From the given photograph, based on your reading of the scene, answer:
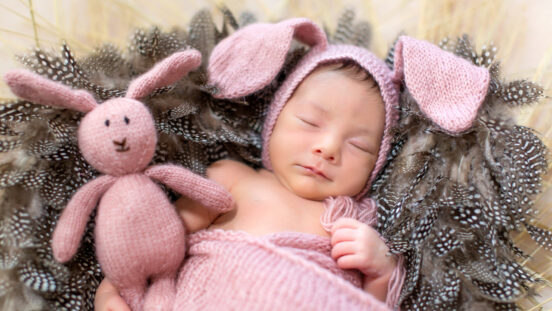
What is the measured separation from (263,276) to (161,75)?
47cm

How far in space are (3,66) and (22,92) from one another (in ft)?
1.68

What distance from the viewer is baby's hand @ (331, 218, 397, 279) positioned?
1086 millimetres

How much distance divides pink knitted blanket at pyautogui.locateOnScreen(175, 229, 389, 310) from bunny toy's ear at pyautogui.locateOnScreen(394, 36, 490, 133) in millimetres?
399

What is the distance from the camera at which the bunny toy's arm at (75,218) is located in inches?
36.6

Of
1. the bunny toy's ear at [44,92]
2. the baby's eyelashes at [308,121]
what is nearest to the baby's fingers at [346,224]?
the baby's eyelashes at [308,121]

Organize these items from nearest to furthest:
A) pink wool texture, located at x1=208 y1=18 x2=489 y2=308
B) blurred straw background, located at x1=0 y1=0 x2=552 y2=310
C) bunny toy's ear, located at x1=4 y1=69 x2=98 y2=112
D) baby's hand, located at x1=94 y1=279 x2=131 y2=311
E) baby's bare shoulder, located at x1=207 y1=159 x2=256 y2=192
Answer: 1. bunny toy's ear, located at x1=4 y1=69 x2=98 y2=112
2. baby's hand, located at x1=94 y1=279 x2=131 y2=311
3. pink wool texture, located at x1=208 y1=18 x2=489 y2=308
4. baby's bare shoulder, located at x1=207 y1=159 x2=256 y2=192
5. blurred straw background, located at x1=0 y1=0 x2=552 y2=310

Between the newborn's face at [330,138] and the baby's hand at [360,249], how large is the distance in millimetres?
121

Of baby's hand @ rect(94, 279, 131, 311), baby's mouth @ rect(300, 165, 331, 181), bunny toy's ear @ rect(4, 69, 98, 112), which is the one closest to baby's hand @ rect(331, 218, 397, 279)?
baby's mouth @ rect(300, 165, 331, 181)

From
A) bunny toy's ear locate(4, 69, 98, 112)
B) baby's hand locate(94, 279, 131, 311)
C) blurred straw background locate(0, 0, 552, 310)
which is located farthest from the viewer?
blurred straw background locate(0, 0, 552, 310)

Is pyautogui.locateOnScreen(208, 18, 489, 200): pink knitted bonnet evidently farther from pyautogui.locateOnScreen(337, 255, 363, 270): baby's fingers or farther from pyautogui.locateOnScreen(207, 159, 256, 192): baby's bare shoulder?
pyautogui.locateOnScreen(337, 255, 363, 270): baby's fingers

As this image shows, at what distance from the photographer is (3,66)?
1.34 m

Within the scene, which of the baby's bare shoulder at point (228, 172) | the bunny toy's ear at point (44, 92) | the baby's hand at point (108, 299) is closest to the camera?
the bunny toy's ear at point (44, 92)

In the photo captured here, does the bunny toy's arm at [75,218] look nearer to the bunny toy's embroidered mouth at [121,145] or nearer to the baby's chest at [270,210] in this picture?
the bunny toy's embroidered mouth at [121,145]

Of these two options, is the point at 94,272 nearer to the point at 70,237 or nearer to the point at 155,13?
the point at 70,237
